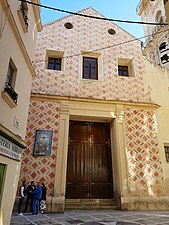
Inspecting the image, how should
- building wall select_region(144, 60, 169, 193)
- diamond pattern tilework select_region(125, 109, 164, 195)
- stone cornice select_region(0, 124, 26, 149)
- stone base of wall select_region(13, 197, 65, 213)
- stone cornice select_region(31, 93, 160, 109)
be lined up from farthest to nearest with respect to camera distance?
building wall select_region(144, 60, 169, 193)
stone cornice select_region(31, 93, 160, 109)
diamond pattern tilework select_region(125, 109, 164, 195)
stone base of wall select_region(13, 197, 65, 213)
stone cornice select_region(0, 124, 26, 149)

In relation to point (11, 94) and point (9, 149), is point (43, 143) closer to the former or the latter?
point (9, 149)

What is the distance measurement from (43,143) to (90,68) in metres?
4.13

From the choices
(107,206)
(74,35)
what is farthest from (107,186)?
(74,35)

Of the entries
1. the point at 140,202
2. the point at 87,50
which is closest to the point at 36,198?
the point at 140,202

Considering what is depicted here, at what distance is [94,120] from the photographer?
8.32 meters

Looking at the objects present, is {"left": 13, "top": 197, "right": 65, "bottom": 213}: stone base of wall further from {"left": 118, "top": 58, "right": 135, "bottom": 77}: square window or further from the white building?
{"left": 118, "top": 58, "right": 135, "bottom": 77}: square window

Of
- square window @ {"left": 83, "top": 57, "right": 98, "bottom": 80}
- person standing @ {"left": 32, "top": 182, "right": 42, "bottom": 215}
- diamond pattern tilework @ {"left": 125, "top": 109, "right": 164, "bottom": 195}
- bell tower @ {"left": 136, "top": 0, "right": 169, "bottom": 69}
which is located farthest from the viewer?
bell tower @ {"left": 136, "top": 0, "right": 169, "bottom": 69}

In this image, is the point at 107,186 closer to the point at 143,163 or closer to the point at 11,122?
the point at 143,163

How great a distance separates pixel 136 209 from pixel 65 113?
14.1 feet

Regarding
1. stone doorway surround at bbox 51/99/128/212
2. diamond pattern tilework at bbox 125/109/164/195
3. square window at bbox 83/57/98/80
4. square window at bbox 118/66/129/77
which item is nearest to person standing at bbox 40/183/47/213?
stone doorway surround at bbox 51/99/128/212

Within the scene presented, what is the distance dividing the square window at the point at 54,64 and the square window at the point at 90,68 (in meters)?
1.18

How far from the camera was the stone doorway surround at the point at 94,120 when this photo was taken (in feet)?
21.8

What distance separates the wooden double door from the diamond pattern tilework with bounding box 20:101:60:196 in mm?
925

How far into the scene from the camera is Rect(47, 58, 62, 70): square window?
8.74 meters
